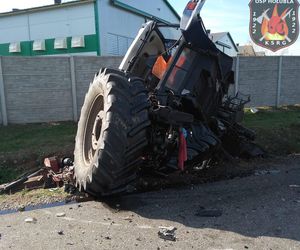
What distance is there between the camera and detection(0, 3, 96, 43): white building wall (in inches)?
747

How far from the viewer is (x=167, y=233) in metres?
4.04

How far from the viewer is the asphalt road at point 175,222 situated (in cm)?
386

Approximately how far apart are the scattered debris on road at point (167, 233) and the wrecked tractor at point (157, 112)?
0.75 metres

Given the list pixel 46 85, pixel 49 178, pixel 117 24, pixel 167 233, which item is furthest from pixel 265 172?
pixel 117 24

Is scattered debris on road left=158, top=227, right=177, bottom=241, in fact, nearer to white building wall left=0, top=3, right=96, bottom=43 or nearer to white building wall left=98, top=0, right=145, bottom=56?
white building wall left=98, top=0, right=145, bottom=56

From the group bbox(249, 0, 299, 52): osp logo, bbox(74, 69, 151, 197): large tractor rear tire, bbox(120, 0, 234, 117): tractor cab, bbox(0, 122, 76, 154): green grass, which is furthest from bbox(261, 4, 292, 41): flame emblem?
bbox(74, 69, 151, 197): large tractor rear tire

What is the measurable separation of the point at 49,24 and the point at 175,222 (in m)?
17.8

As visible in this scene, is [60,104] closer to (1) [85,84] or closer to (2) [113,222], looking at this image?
(1) [85,84]

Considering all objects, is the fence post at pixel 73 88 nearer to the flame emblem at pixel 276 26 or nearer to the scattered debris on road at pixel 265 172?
the scattered debris on road at pixel 265 172

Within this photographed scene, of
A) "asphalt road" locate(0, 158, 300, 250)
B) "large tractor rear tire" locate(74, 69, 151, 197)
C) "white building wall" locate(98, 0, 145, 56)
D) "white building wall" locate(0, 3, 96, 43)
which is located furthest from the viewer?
"white building wall" locate(98, 0, 145, 56)

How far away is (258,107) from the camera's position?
15180 mm

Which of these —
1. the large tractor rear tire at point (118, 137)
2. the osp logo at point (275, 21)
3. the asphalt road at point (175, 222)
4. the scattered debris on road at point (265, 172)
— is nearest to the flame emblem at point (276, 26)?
the osp logo at point (275, 21)

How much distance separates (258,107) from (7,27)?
14.3 m

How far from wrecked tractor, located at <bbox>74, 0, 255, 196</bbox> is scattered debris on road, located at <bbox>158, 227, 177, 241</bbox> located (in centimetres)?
75
